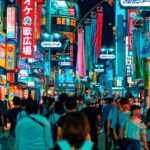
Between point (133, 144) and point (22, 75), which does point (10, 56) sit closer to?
point (22, 75)

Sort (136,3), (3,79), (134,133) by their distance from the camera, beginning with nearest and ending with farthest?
(134,133) → (136,3) → (3,79)

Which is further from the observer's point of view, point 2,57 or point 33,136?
point 2,57

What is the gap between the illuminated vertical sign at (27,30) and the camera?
44.6 meters

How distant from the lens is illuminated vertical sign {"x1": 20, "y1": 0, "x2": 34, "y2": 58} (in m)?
44.6

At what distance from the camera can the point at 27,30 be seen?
44.9 m

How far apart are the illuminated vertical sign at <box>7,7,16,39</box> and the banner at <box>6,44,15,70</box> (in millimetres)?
1620

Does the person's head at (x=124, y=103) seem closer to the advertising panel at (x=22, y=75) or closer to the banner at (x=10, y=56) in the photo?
the banner at (x=10, y=56)

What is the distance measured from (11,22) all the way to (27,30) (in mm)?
5081

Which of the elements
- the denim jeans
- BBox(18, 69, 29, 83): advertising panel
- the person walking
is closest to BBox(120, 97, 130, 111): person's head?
the denim jeans

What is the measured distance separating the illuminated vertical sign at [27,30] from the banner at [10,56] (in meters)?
2.77

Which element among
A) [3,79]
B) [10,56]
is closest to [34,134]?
[10,56]

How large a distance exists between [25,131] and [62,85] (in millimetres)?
71104

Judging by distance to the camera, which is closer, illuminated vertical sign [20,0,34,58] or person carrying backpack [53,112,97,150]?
person carrying backpack [53,112,97,150]

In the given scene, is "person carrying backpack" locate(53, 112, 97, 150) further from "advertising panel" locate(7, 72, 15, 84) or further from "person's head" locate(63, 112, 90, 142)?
"advertising panel" locate(7, 72, 15, 84)
